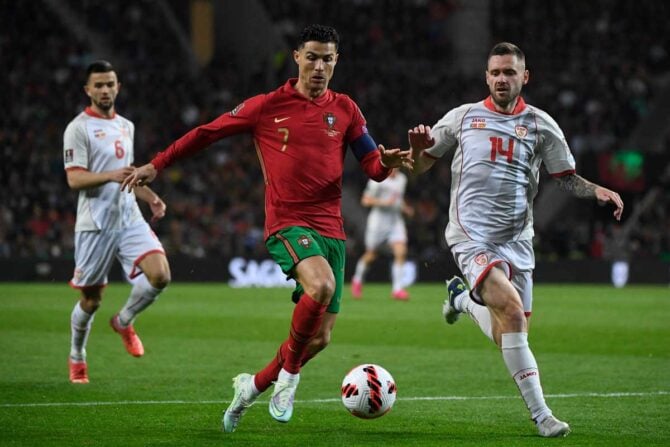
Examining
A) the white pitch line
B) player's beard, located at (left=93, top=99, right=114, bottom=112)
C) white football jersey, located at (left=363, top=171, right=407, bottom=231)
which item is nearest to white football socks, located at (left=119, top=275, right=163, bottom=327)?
player's beard, located at (left=93, top=99, right=114, bottom=112)

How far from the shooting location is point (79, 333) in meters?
9.91

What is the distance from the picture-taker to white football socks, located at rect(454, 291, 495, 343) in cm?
783

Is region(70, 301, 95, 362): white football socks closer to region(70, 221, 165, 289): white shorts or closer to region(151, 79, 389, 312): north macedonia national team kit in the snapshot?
region(70, 221, 165, 289): white shorts

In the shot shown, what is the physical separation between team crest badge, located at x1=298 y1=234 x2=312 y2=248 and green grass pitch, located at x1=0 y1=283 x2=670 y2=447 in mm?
1127

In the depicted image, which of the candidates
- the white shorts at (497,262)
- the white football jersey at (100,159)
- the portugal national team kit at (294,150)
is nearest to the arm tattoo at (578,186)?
the white shorts at (497,262)

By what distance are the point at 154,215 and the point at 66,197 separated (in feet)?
55.1

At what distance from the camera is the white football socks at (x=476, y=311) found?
25.7ft

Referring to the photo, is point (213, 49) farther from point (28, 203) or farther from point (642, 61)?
point (642, 61)

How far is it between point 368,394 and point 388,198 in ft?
46.3

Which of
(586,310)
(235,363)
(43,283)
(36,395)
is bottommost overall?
(43,283)

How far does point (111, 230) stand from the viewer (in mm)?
10023

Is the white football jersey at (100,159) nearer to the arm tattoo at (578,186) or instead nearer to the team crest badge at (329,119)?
the team crest badge at (329,119)

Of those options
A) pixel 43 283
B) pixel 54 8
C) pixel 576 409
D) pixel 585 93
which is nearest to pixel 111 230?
pixel 576 409

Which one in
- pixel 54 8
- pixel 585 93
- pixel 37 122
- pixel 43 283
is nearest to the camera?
pixel 43 283
